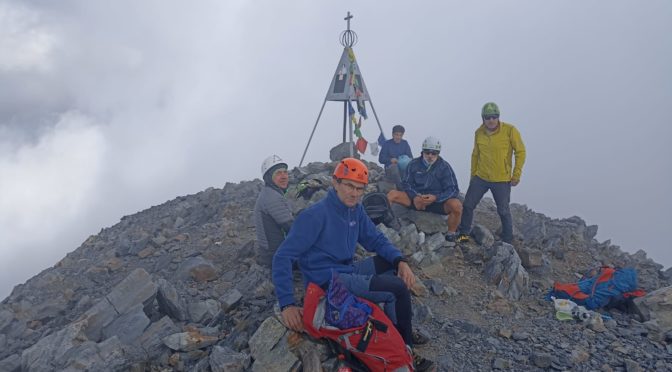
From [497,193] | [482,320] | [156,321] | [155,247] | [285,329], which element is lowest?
[482,320]

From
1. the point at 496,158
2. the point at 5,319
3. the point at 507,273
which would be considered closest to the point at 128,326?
the point at 5,319

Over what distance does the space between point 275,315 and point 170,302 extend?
268 cm

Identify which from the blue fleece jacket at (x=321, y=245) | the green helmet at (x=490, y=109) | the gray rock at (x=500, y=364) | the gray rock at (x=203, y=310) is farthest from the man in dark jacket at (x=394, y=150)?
the blue fleece jacket at (x=321, y=245)

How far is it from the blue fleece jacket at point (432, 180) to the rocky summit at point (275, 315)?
59 cm

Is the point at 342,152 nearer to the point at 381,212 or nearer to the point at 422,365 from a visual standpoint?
the point at 381,212

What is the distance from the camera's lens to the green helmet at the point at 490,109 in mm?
8891

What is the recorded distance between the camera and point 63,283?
11297 millimetres

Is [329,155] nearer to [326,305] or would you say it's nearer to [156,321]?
[156,321]

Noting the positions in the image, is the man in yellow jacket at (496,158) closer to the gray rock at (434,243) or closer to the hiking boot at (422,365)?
the gray rock at (434,243)

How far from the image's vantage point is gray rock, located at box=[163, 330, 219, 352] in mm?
6211

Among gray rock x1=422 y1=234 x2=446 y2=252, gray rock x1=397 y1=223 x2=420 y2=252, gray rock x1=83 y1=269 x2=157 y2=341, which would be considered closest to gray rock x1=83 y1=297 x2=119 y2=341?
gray rock x1=83 y1=269 x2=157 y2=341

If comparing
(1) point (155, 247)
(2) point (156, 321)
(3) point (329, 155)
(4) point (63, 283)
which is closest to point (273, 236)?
(2) point (156, 321)

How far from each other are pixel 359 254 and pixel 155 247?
20.8 ft

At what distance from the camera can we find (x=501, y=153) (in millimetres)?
9031
